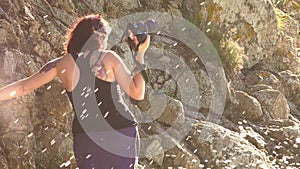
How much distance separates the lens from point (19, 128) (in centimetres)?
493

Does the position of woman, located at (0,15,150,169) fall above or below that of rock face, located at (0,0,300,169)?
above

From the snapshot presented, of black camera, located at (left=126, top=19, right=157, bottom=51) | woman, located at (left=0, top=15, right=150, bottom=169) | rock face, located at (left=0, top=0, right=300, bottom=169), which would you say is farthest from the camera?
rock face, located at (left=0, top=0, right=300, bottom=169)

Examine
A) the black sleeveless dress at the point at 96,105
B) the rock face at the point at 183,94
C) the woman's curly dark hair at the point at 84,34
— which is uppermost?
the woman's curly dark hair at the point at 84,34

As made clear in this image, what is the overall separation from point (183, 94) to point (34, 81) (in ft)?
15.6

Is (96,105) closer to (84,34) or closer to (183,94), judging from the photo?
(84,34)

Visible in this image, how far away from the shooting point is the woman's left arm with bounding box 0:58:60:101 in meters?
3.47

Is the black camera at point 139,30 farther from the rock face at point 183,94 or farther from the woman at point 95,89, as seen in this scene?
the rock face at point 183,94

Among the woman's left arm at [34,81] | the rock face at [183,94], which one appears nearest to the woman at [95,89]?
the woman's left arm at [34,81]

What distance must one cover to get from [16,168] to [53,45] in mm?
1758

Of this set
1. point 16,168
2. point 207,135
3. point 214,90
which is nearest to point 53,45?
point 16,168

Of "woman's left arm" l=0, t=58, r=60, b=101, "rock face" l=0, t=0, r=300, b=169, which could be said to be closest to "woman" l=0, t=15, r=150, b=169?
"woman's left arm" l=0, t=58, r=60, b=101

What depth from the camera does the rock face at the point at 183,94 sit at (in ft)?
17.1

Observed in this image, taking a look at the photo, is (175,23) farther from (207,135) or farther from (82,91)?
(82,91)

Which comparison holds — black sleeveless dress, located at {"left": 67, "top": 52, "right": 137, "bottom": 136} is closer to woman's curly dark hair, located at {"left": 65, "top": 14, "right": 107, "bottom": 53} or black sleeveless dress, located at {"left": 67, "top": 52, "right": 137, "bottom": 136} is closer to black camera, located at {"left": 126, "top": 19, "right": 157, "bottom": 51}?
woman's curly dark hair, located at {"left": 65, "top": 14, "right": 107, "bottom": 53}
